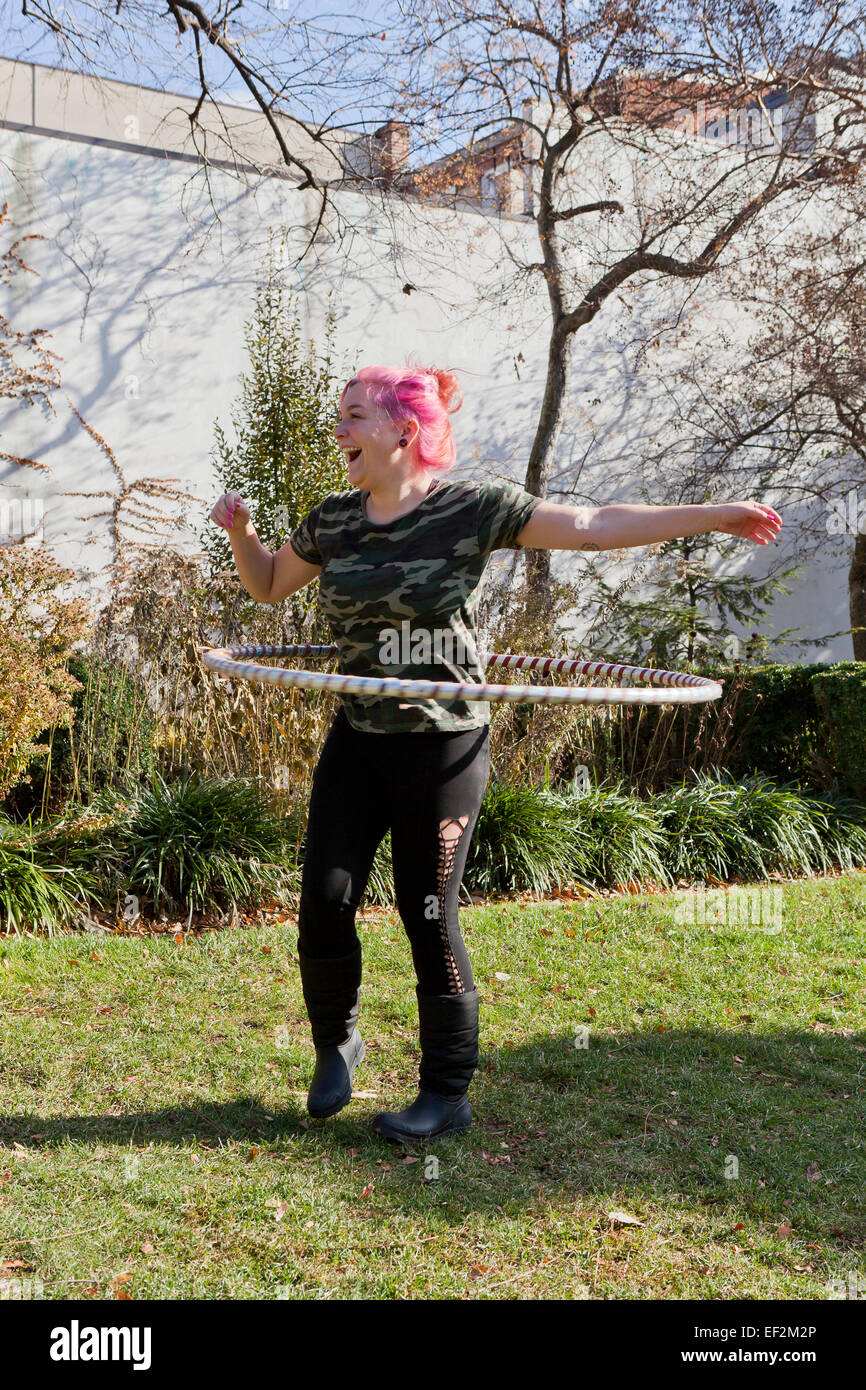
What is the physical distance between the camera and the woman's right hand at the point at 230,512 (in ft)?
10.5

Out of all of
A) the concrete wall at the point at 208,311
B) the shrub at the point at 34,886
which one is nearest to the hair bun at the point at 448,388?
the shrub at the point at 34,886

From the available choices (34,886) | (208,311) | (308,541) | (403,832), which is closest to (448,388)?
(308,541)

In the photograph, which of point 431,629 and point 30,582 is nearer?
point 431,629

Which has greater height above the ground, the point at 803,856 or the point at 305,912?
the point at 305,912

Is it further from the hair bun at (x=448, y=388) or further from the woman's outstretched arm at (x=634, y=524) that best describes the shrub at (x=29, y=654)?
the woman's outstretched arm at (x=634, y=524)

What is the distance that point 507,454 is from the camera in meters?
12.6

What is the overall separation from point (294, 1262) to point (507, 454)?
11.0m

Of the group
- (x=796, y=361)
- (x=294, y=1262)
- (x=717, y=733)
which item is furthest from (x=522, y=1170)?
(x=796, y=361)

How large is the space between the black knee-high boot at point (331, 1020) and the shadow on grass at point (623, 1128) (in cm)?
11

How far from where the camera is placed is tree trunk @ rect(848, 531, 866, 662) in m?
11.6

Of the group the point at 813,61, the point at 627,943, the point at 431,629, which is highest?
the point at 813,61

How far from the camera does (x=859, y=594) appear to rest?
11.7 m

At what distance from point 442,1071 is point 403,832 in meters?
0.72
